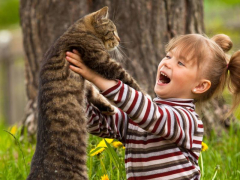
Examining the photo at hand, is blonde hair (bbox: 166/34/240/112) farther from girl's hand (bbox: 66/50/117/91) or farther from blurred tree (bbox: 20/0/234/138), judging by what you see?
blurred tree (bbox: 20/0/234/138)

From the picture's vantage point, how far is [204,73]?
6.72 feet

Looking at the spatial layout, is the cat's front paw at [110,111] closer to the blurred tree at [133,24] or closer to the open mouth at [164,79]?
the open mouth at [164,79]

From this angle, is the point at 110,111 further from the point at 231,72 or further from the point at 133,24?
the point at 133,24

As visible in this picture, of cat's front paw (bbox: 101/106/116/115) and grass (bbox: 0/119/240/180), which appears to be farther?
grass (bbox: 0/119/240/180)

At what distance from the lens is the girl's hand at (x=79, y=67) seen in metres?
1.84

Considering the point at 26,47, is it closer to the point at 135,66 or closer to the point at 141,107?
the point at 135,66

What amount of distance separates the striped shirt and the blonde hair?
19 cm

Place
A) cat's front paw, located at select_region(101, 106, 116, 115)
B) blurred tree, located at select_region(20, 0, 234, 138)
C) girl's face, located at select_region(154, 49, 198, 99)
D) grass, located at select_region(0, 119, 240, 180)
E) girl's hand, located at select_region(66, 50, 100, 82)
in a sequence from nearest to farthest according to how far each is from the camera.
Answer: girl's hand, located at select_region(66, 50, 100, 82), girl's face, located at select_region(154, 49, 198, 99), cat's front paw, located at select_region(101, 106, 116, 115), grass, located at select_region(0, 119, 240, 180), blurred tree, located at select_region(20, 0, 234, 138)

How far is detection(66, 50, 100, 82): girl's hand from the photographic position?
1.84 metres

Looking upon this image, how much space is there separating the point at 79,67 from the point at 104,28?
0.48 m

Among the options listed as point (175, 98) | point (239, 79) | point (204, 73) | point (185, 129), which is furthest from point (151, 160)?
point (239, 79)

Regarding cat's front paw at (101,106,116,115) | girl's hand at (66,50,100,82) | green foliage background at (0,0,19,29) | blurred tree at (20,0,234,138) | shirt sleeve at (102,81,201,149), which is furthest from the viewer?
green foliage background at (0,0,19,29)

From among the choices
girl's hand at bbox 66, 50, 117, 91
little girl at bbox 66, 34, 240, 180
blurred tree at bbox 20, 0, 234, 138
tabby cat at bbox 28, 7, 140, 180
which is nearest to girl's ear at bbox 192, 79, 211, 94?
little girl at bbox 66, 34, 240, 180

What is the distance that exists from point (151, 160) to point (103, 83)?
1.54 feet
